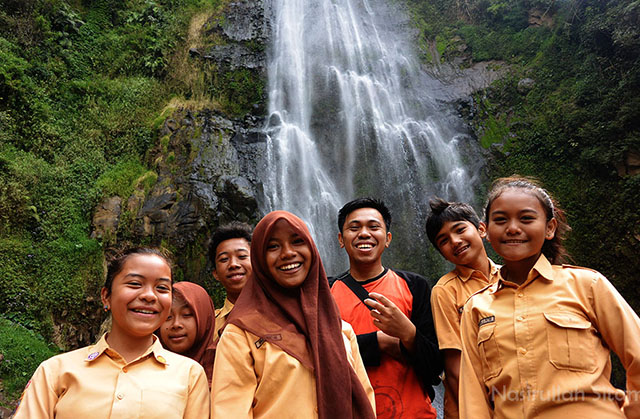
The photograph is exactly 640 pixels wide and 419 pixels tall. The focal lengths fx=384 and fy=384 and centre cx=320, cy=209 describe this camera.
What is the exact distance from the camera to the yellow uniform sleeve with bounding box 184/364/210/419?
1706 mm

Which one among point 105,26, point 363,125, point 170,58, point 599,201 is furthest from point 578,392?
point 105,26

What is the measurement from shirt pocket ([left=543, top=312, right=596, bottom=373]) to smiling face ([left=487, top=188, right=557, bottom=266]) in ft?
1.02

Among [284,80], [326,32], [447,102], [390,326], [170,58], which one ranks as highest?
Result: [326,32]

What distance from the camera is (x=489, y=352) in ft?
5.69

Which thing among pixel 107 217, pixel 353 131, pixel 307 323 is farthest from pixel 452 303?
pixel 353 131

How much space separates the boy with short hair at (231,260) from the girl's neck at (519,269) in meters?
1.81

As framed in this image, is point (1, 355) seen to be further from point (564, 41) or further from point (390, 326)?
point (564, 41)

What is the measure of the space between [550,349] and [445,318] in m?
0.75

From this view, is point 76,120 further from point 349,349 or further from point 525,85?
point 525,85

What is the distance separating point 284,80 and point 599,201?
8.99 m

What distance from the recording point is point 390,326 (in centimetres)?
203

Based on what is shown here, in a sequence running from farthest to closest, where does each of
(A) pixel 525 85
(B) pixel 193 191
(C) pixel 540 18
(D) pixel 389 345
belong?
1. (C) pixel 540 18
2. (A) pixel 525 85
3. (B) pixel 193 191
4. (D) pixel 389 345

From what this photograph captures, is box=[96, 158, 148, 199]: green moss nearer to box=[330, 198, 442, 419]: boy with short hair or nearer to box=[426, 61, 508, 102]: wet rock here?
box=[330, 198, 442, 419]: boy with short hair

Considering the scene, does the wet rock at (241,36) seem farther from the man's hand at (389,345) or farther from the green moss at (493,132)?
the man's hand at (389,345)
